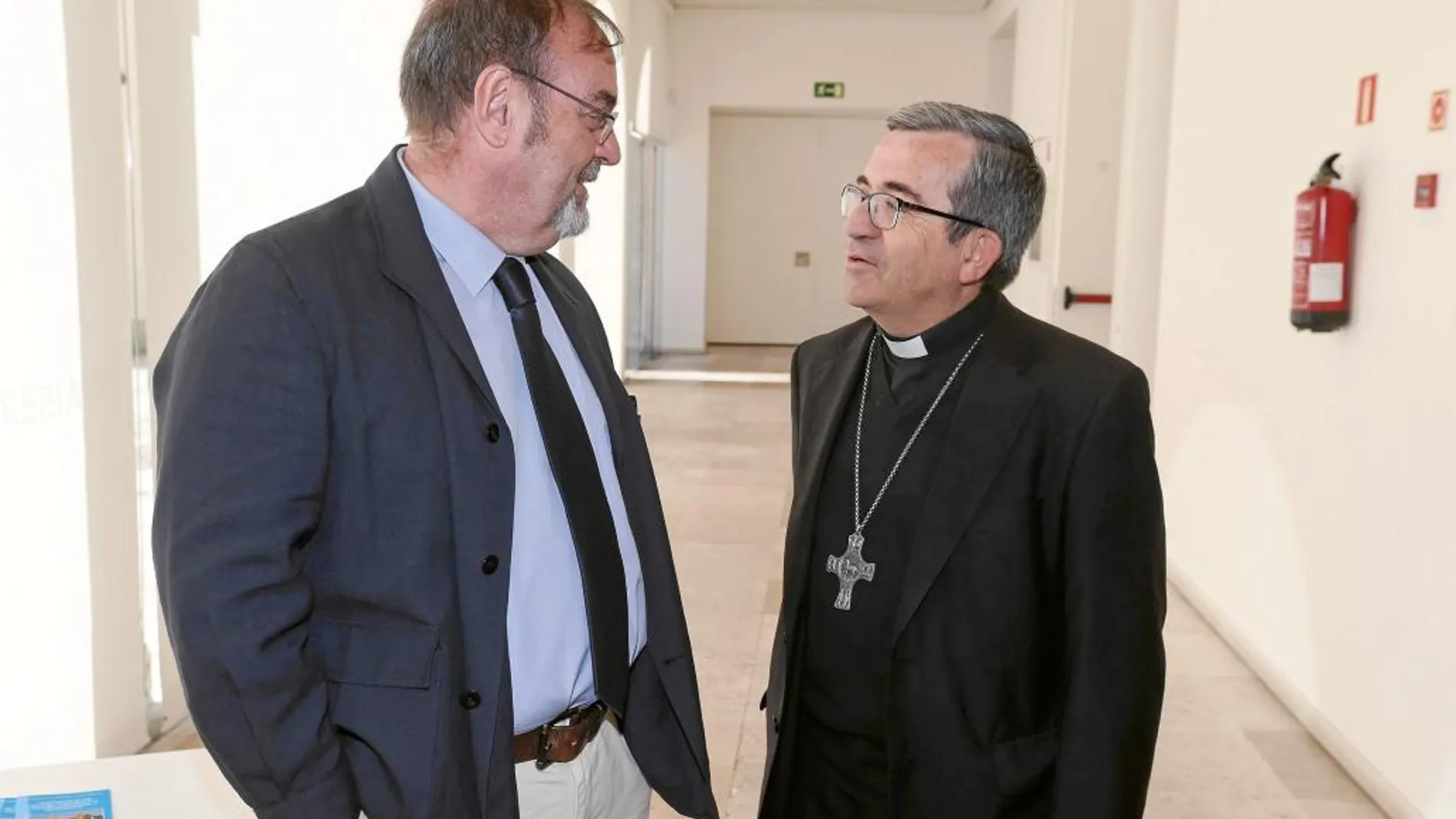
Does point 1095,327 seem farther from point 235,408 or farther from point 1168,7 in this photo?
point 235,408

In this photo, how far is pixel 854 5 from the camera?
14.3 m

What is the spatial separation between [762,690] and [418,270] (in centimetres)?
315

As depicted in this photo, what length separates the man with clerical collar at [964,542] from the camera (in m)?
1.89

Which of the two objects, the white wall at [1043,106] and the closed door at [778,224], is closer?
the white wall at [1043,106]

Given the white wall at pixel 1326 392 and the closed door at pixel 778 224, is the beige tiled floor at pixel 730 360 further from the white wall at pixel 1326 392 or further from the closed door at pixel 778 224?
the white wall at pixel 1326 392

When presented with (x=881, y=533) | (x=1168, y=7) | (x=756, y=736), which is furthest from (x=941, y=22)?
(x=881, y=533)

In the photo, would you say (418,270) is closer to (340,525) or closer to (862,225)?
(340,525)

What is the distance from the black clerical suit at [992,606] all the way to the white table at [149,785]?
93 centimetres

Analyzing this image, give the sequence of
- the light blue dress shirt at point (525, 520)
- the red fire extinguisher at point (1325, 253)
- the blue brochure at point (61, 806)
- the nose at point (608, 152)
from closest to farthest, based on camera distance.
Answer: the light blue dress shirt at point (525, 520), the nose at point (608, 152), the blue brochure at point (61, 806), the red fire extinguisher at point (1325, 253)

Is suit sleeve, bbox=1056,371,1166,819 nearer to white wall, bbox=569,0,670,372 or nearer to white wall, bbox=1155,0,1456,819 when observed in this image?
white wall, bbox=1155,0,1456,819

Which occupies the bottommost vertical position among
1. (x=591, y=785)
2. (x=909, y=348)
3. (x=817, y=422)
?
(x=591, y=785)

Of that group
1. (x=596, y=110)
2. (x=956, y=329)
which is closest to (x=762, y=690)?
(x=956, y=329)

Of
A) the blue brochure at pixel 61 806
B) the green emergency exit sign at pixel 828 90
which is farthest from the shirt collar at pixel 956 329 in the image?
the green emergency exit sign at pixel 828 90

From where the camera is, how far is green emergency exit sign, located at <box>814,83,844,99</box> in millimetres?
14930
